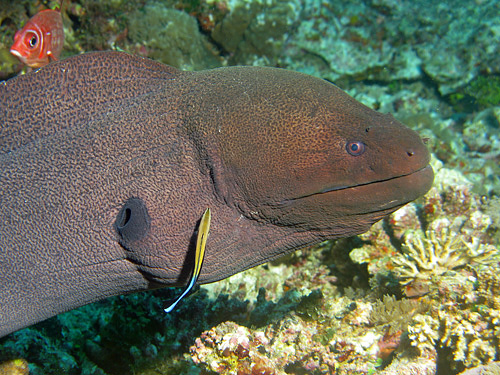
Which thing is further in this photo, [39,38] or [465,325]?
[39,38]

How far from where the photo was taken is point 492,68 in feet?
24.1

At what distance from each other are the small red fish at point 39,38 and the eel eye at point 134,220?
8.97ft

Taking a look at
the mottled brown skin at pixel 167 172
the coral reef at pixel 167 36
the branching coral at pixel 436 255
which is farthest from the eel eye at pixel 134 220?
the coral reef at pixel 167 36

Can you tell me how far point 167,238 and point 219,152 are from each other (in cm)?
56

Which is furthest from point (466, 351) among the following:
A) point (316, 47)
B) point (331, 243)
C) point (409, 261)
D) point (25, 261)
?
point (316, 47)

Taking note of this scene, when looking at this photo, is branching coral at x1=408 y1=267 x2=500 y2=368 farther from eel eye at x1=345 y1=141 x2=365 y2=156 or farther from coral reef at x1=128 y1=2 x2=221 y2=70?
coral reef at x1=128 y1=2 x2=221 y2=70

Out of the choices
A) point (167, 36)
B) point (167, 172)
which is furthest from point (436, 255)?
point (167, 36)

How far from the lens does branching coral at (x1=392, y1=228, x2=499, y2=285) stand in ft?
10.3

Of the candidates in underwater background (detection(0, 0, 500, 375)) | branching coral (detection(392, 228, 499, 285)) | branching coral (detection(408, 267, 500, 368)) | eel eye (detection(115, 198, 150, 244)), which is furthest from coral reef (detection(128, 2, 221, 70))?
branching coral (detection(408, 267, 500, 368))

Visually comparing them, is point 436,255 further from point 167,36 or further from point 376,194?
point 167,36

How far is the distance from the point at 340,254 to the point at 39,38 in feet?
13.3

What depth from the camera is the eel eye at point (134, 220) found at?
5.61ft

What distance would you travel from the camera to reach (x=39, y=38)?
3.29 m

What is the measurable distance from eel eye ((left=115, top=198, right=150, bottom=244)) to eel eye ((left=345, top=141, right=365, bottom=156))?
1.12 metres
